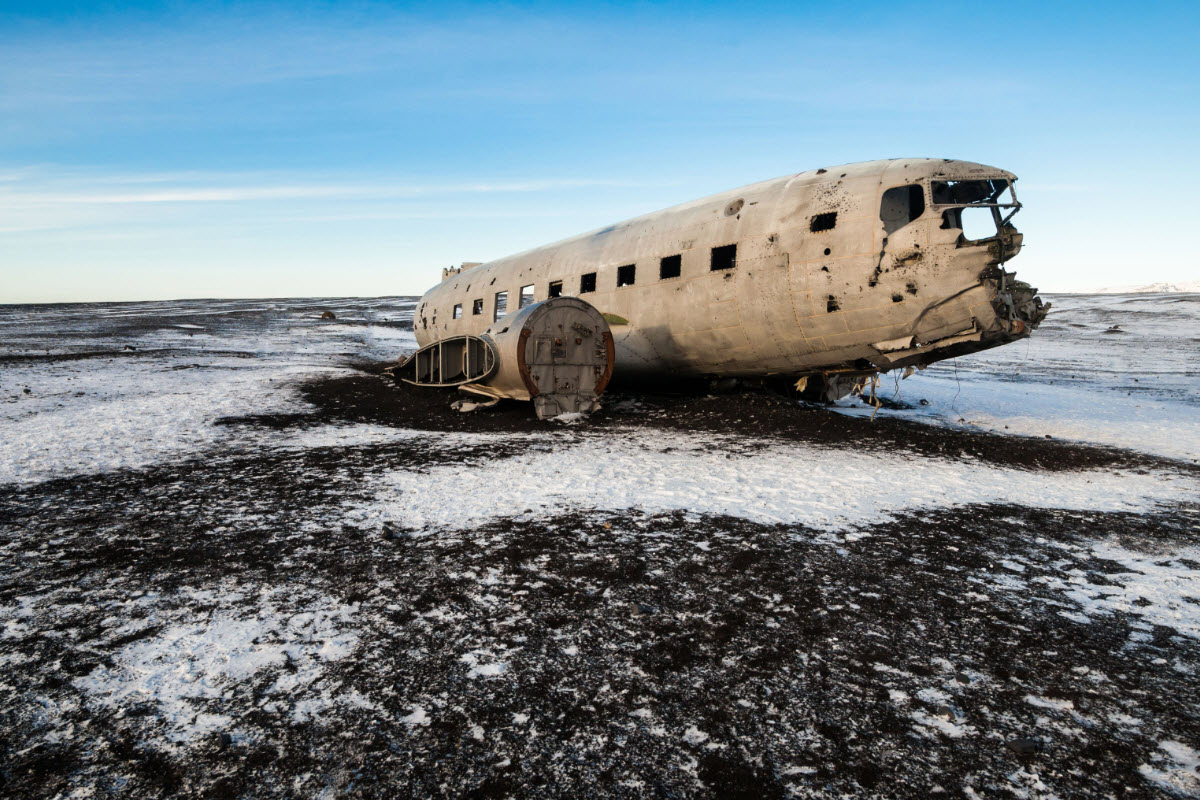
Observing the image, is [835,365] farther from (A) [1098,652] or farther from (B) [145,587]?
(B) [145,587]

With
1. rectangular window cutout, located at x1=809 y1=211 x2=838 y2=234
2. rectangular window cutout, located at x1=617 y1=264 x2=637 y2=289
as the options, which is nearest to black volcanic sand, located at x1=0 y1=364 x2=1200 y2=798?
rectangular window cutout, located at x1=809 y1=211 x2=838 y2=234

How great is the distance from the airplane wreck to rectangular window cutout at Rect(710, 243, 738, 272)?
3cm

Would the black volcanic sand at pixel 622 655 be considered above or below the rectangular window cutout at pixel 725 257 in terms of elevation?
below

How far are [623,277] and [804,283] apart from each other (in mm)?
4713

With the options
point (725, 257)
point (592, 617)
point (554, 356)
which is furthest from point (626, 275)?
point (592, 617)

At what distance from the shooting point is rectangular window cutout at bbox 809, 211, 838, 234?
11.6 m

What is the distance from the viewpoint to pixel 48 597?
5.16 meters

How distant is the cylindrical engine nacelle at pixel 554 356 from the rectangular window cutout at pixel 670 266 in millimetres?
1786

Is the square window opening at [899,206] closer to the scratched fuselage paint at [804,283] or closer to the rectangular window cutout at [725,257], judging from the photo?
the scratched fuselage paint at [804,283]

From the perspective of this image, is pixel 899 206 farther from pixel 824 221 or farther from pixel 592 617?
pixel 592 617

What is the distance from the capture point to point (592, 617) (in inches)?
199

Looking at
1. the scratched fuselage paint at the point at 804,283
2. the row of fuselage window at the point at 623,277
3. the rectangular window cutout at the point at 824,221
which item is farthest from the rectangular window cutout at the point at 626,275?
the rectangular window cutout at the point at 824,221

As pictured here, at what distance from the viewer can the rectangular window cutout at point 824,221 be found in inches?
458

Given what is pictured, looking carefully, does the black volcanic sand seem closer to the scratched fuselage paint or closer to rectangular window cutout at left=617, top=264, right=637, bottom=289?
the scratched fuselage paint
